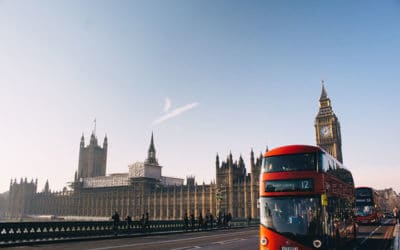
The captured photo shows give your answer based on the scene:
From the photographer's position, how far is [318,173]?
11500mm

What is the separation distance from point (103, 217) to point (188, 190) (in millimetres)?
46544

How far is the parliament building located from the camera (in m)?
94.4

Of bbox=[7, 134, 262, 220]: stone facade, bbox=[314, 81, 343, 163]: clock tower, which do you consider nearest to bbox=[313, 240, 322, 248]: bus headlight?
bbox=[7, 134, 262, 220]: stone facade

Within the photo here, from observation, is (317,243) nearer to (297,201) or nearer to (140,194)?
(297,201)

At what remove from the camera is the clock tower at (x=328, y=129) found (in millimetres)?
106562

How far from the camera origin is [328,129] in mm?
111188

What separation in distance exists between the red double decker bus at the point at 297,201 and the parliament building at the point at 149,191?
48.5 metres

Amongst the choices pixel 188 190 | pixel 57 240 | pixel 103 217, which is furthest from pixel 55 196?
pixel 57 240

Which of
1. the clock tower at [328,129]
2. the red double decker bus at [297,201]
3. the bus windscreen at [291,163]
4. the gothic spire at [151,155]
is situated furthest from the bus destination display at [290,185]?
the gothic spire at [151,155]

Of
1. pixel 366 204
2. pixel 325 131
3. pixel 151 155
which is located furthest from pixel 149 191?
pixel 366 204

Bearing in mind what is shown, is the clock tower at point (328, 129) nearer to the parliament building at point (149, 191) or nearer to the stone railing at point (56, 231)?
the parliament building at point (149, 191)

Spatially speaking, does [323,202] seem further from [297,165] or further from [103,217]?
[103,217]

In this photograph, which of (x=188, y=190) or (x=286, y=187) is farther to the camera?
(x=188, y=190)

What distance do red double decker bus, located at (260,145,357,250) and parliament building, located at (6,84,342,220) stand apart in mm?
48517
